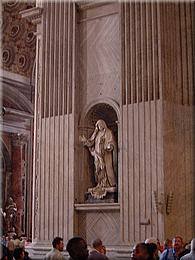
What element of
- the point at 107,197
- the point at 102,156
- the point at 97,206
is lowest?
the point at 97,206

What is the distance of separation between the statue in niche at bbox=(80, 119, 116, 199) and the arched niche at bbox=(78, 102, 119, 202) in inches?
5.8

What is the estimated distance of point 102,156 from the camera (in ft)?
39.4

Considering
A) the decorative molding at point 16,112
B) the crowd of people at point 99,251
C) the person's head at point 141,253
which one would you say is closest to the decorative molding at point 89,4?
the crowd of people at point 99,251

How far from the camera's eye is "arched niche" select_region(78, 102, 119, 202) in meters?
12.2

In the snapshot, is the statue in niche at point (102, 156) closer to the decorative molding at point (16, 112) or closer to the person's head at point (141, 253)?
the person's head at point (141, 253)

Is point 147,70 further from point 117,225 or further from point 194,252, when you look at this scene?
point 194,252

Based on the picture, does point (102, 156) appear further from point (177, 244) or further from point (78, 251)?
point (78, 251)

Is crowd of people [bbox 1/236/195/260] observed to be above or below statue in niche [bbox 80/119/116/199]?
below

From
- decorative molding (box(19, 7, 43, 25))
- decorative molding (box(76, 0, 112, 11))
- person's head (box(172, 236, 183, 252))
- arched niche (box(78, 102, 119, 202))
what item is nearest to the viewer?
person's head (box(172, 236, 183, 252))

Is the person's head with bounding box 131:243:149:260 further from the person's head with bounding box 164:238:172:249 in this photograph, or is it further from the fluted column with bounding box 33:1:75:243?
the fluted column with bounding box 33:1:75:243

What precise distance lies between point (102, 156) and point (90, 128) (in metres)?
0.77

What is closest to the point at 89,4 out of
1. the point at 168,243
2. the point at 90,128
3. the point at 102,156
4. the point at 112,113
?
the point at 112,113

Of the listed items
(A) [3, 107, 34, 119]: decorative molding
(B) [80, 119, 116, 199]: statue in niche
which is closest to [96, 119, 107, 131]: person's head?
(B) [80, 119, 116, 199]: statue in niche

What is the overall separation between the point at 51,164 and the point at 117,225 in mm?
2081
